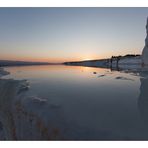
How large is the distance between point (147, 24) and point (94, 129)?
33503 mm

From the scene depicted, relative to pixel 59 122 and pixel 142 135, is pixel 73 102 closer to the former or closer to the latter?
pixel 59 122

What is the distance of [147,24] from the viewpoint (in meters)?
34.0

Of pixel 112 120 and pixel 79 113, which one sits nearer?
pixel 112 120

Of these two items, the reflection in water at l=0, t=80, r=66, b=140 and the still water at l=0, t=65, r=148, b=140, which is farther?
the reflection in water at l=0, t=80, r=66, b=140

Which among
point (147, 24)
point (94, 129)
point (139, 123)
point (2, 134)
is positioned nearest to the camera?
point (94, 129)

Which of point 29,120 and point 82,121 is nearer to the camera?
point 82,121

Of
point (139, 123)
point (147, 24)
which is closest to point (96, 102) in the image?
point (139, 123)

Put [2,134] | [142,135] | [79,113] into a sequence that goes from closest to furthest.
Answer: [142,135] → [79,113] → [2,134]

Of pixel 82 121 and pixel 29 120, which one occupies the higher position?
pixel 82 121

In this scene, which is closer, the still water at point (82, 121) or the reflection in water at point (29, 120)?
the still water at point (82, 121)

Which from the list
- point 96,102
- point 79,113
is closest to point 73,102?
point 96,102
